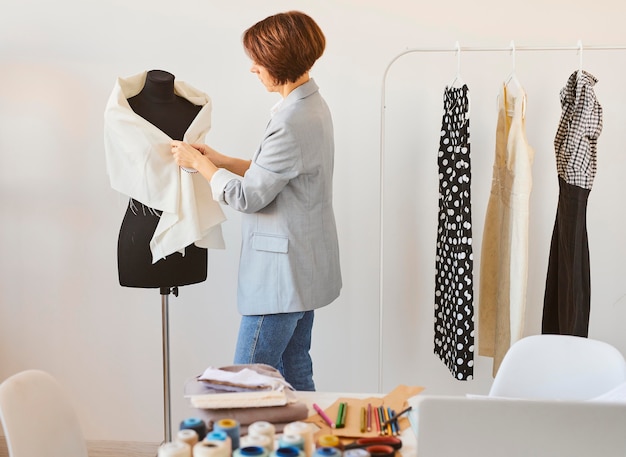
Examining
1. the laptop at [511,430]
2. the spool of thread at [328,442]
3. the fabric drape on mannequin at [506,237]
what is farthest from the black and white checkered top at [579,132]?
the spool of thread at [328,442]

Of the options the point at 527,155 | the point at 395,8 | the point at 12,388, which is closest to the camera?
the point at 12,388

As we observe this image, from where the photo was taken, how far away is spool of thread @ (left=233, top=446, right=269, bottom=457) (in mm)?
1363

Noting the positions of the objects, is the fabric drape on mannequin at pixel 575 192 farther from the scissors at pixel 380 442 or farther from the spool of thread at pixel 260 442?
the spool of thread at pixel 260 442

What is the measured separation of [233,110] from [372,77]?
23.2 inches

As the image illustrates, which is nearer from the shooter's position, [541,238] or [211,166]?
[211,166]

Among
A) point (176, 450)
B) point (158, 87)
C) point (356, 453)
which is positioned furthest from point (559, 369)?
point (158, 87)

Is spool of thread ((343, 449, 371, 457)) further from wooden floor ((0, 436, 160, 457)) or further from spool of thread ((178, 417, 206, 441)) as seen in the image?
wooden floor ((0, 436, 160, 457))

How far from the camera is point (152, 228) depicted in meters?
2.75

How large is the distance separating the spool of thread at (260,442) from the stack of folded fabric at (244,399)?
0.70 feet

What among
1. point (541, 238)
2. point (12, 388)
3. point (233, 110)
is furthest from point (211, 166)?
point (541, 238)

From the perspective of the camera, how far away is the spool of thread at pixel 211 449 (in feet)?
4.49

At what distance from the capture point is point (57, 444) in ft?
6.12

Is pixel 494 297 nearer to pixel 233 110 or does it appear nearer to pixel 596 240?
pixel 596 240

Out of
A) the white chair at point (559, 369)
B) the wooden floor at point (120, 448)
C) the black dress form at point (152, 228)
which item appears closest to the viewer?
the white chair at point (559, 369)
